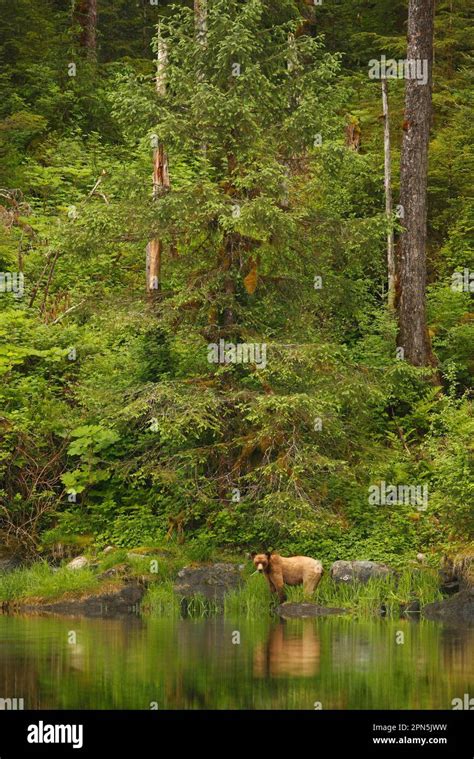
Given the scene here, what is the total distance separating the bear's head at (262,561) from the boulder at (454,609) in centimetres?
210

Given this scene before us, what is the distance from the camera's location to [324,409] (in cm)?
1805

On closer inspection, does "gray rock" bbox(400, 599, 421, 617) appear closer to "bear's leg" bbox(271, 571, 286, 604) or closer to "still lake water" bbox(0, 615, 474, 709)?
"still lake water" bbox(0, 615, 474, 709)

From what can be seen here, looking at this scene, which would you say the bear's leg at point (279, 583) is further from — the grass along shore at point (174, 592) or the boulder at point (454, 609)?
the boulder at point (454, 609)

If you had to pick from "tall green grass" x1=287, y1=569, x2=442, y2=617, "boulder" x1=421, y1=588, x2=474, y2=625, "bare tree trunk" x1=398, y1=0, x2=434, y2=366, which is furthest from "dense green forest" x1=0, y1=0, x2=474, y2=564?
"boulder" x1=421, y1=588, x2=474, y2=625

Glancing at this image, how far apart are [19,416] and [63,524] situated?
177cm

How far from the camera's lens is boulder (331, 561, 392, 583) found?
17.3 meters

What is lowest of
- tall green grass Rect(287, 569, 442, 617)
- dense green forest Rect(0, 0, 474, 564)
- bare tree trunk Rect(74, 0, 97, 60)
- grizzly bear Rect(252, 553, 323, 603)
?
tall green grass Rect(287, 569, 442, 617)

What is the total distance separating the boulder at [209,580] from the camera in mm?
17609

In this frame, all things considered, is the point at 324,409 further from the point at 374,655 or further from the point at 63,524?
the point at 374,655

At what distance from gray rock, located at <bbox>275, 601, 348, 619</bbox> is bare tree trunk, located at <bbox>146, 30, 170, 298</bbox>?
519cm

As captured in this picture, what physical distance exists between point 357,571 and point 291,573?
96 centimetres

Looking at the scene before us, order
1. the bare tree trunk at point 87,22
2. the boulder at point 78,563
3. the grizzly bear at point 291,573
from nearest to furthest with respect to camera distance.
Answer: the grizzly bear at point 291,573 → the boulder at point 78,563 → the bare tree trunk at point 87,22

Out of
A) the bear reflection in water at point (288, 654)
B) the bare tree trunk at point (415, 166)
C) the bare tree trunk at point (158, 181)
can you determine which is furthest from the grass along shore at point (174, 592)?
the bare tree trunk at point (415, 166)

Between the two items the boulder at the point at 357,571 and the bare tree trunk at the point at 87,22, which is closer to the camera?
the boulder at the point at 357,571
